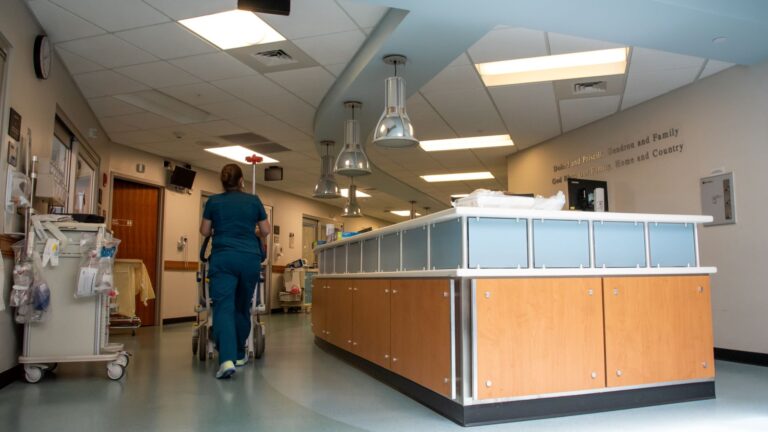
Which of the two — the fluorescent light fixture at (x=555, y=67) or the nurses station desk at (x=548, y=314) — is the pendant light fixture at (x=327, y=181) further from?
the nurses station desk at (x=548, y=314)

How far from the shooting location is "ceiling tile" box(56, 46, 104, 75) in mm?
5332

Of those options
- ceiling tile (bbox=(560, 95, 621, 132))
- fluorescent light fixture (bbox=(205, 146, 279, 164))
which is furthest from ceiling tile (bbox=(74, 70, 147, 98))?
ceiling tile (bbox=(560, 95, 621, 132))

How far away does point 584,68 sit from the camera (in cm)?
580

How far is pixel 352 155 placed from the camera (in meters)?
5.99

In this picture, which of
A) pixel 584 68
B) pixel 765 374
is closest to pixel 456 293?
pixel 765 374

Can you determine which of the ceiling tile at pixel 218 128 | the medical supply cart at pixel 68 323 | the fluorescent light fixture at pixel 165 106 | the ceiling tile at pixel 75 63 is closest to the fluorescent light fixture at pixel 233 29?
the ceiling tile at pixel 75 63

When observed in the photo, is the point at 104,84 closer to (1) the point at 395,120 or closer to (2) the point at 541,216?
(1) the point at 395,120

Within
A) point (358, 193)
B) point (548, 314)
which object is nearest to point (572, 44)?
point (548, 314)

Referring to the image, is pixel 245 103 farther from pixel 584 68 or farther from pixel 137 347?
pixel 584 68

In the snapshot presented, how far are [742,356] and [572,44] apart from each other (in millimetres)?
3405

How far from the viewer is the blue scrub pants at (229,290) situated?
410 centimetres

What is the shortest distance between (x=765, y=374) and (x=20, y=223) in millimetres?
6142

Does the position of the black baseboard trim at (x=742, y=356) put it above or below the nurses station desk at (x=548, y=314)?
below

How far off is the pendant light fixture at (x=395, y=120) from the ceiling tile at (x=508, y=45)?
780 millimetres
